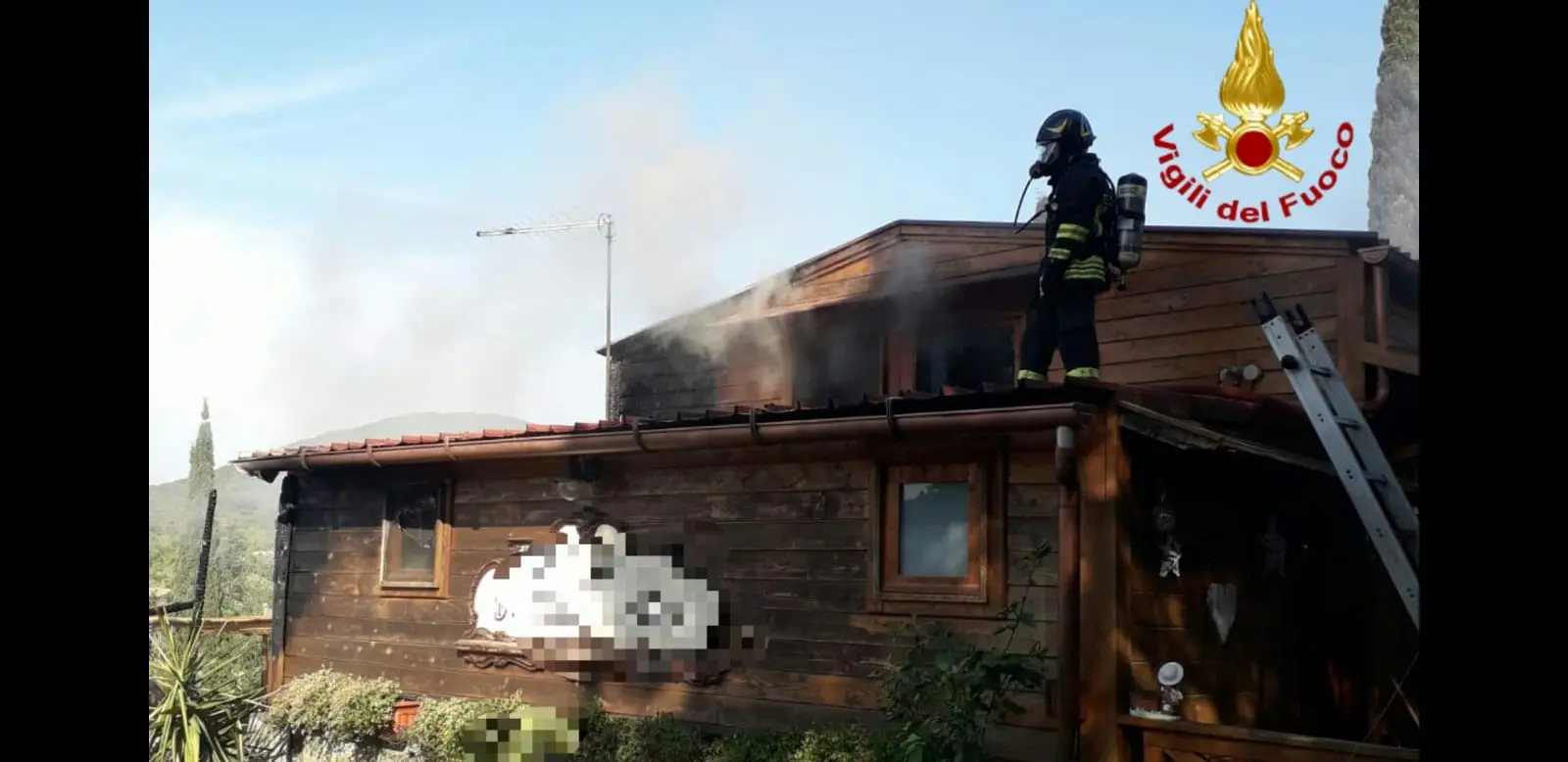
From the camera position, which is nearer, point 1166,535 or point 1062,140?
point 1166,535

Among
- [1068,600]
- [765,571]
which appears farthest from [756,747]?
[1068,600]

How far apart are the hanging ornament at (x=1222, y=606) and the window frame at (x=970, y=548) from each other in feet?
4.37

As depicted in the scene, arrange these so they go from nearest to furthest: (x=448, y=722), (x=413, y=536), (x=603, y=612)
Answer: (x=603, y=612), (x=448, y=722), (x=413, y=536)

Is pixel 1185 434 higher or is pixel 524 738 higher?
pixel 1185 434

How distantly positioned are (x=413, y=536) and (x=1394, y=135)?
3536 centimetres

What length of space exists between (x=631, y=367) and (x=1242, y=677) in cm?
796

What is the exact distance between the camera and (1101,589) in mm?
7449

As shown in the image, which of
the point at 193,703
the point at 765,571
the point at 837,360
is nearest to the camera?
the point at 765,571

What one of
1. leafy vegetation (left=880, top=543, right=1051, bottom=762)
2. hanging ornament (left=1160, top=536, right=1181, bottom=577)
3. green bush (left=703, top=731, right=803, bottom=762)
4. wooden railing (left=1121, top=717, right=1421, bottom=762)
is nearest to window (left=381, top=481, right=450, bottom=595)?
green bush (left=703, top=731, right=803, bottom=762)

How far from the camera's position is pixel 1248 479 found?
8.55m

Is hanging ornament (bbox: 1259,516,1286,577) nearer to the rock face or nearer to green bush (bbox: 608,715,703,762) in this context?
green bush (bbox: 608,715,703,762)

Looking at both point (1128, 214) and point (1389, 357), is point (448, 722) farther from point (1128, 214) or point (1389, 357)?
point (1389, 357)
